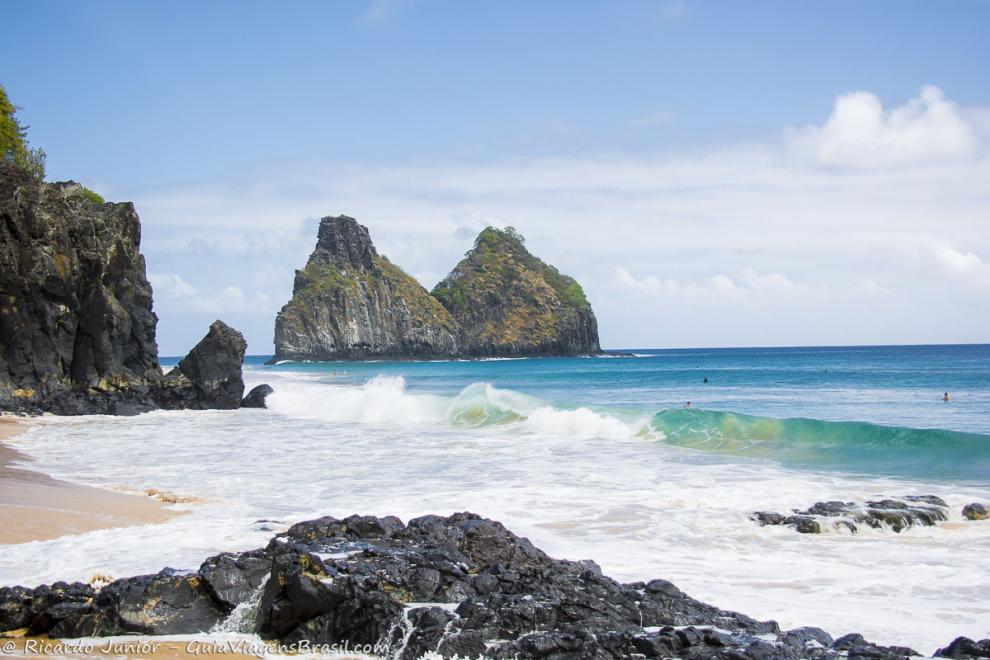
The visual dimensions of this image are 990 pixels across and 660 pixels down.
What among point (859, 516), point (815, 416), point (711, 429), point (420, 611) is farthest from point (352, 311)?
point (420, 611)

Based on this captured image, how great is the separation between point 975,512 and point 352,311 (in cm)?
11611

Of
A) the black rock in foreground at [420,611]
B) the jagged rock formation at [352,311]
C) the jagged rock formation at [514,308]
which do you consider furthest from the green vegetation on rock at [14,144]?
the jagged rock formation at [514,308]

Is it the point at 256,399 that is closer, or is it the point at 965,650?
the point at 965,650

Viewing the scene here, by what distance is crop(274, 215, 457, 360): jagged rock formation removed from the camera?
404 ft

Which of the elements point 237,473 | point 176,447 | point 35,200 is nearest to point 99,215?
point 35,200

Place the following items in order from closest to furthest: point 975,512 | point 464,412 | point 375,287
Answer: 1. point 975,512
2. point 464,412
3. point 375,287

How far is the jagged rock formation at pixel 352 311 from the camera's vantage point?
123250mm

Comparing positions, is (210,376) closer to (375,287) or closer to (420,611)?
(420,611)

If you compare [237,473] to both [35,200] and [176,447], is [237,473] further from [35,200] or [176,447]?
[35,200]

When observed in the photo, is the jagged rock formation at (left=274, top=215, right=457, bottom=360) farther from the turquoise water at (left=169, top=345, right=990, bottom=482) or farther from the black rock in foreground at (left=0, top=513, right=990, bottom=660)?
the black rock in foreground at (left=0, top=513, right=990, bottom=660)

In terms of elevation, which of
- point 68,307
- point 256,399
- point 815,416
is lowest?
point 815,416

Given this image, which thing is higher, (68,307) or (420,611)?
(68,307)

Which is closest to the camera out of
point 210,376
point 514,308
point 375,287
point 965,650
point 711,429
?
point 965,650

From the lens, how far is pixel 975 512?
481 inches
